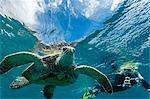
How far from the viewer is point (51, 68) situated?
6.04 metres

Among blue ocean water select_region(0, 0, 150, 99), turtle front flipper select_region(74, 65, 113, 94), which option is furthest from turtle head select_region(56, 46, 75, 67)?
blue ocean water select_region(0, 0, 150, 99)

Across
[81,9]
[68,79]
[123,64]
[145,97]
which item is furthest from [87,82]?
[68,79]

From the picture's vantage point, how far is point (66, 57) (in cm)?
561

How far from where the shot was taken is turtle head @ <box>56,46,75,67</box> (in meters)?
5.43

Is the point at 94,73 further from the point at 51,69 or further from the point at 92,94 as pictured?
the point at 92,94

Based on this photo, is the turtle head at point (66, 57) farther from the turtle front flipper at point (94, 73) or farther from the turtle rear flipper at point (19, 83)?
the turtle rear flipper at point (19, 83)

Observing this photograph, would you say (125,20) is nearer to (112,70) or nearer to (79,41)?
(79,41)

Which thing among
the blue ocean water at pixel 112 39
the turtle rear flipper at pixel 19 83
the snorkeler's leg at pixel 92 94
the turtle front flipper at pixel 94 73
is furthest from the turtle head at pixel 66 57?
the snorkeler's leg at pixel 92 94

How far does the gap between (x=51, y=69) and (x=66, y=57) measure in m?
0.57

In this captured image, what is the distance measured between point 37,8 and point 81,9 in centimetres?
147

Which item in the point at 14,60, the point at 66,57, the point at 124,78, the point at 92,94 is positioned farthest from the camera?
the point at 92,94

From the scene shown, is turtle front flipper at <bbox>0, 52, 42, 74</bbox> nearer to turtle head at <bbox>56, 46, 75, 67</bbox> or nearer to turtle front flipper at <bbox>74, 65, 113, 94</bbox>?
turtle head at <bbox>56, 46, 75, 67</bbox>

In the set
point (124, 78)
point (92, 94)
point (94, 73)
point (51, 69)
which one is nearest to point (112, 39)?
point (124, 78)

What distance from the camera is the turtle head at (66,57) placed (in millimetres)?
5434
